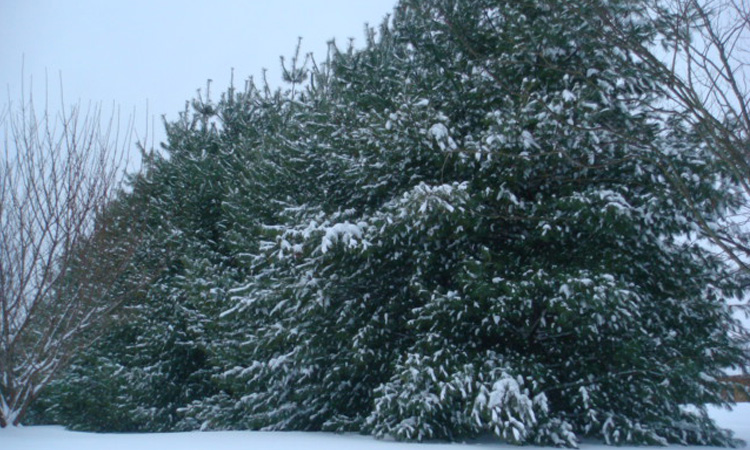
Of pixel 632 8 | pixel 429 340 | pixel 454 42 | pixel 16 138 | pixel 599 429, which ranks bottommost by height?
pixel 599 429

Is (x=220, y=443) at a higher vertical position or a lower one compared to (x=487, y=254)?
lower

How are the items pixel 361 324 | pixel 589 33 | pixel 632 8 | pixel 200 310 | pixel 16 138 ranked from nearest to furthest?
pixel 632 8
pixel 589 33
pixel 16 138
pixel 361 324
pixel 200 310

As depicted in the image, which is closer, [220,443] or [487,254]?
[220,443]

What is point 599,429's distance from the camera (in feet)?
29.4

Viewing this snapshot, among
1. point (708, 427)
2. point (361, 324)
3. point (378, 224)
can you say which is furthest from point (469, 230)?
point (708, 427)

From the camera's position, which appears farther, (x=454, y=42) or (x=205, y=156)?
(x=205, y=156)

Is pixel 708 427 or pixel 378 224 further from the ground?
pixel 378 224

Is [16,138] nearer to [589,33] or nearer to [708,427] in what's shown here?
[589,33]

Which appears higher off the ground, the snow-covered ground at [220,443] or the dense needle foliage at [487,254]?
the dense needle foliage at [487,254]

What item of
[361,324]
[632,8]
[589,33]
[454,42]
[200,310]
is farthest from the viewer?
[200,310]

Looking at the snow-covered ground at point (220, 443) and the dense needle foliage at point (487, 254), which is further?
the dense needle foliage at point (487, 254)

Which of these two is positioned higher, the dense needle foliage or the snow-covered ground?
the dense needle foliage

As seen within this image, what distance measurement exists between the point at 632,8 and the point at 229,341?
8621 mm

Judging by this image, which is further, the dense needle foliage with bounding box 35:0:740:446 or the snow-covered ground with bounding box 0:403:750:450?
the dense needle foliage with bounding box 35:0:740:446
